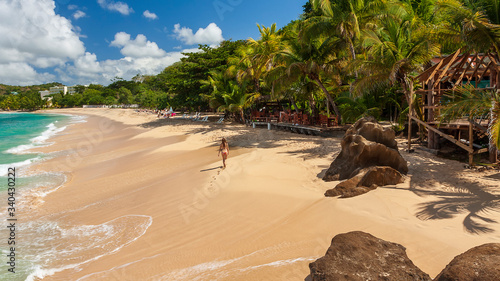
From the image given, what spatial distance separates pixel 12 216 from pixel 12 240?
181 cm

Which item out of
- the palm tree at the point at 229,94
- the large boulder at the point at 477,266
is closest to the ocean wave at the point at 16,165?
the palm tree at the point at 229,94

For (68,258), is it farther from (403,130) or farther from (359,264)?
(403,130)

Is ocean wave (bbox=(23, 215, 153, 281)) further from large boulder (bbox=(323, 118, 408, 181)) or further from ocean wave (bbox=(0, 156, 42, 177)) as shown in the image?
ocean wave (bbox=(0, 156, 42, 177))

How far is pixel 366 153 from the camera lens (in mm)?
7137

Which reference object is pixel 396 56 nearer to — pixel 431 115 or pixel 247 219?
pixel 431 115

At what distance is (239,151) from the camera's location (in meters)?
14.1

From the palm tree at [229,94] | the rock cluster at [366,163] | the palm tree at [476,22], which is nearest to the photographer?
the rock cluster at [366,163]

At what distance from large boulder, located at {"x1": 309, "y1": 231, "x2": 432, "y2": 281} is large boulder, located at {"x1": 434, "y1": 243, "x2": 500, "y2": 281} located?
385 millimetres

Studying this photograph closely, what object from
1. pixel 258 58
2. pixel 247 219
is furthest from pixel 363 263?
pixel 258 58

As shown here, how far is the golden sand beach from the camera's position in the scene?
437cm

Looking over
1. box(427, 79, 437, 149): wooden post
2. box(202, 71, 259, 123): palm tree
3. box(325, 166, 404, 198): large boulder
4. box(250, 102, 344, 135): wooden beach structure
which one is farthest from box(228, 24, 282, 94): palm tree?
box(325, 166, 404, 198): large boulder

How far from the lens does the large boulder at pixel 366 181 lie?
6.36 meters

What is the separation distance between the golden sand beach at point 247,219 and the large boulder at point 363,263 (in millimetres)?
711

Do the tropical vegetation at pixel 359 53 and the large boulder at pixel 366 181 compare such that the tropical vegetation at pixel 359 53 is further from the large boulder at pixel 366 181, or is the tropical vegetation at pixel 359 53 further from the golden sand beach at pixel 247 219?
the golden sand beach at pixel 247 219
